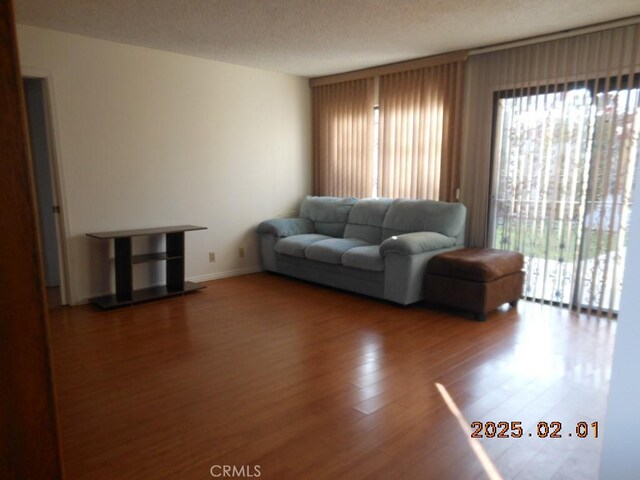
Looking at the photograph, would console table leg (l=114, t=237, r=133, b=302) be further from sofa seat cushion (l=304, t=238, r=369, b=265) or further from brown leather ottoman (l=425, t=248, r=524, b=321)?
brown leather ottoman (l=425, t=248, r=524, b=321)

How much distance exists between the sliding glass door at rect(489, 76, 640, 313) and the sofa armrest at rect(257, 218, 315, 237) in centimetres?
225

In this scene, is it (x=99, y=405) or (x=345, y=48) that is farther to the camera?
(x=345, y=48)

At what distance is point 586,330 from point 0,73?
158 inches

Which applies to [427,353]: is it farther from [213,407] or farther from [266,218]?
[266,218]

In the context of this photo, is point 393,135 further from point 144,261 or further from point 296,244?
point 144,261

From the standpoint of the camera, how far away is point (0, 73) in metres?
0.69

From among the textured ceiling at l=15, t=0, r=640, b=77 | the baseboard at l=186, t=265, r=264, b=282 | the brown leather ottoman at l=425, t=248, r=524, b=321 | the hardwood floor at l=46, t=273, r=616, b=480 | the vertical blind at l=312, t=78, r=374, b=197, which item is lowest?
the hardwood floor at l=46, t=273, r=616, b=480

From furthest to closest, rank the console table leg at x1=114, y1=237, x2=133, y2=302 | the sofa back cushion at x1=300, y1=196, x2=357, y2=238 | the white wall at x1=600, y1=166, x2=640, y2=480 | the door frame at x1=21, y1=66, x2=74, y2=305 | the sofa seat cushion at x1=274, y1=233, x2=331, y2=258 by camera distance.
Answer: the sofa back cushion at x1=300, y1=196, x2=357, y2=238
the sofa seat cushion at x1=274, y1=233, x2=331, y2=258
the console table leg at x1=114, y1=237, x2=133, y2=302
the door frame at x1=21, y1=66, x2=74, y2=305
the white wall at x1=600, y1=166, x2=640, y2=480

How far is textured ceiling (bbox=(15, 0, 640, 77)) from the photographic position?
10.3 feet

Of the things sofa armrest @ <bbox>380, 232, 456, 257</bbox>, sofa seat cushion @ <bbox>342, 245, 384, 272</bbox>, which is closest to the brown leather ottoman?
sofa armrest @ <bbox>380, 232, 456, 257</bbox>

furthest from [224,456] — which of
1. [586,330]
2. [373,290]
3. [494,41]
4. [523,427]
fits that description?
[494,41]

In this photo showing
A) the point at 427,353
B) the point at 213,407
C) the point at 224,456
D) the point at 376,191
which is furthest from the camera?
the point at 376,191

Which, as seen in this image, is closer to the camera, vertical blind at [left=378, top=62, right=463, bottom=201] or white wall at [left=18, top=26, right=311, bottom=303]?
white wall at [left=18, top=26, right=311, bottom=303]

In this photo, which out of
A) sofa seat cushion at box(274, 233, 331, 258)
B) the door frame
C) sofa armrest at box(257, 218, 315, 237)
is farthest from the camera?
sofa armrest at box(257, 218, 315, 237)
